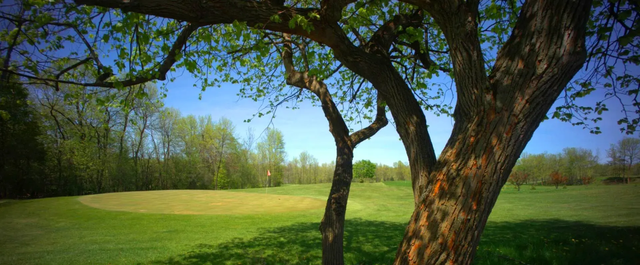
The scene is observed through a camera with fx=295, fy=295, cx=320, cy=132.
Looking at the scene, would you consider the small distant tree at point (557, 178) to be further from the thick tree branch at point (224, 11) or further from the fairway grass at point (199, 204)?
the thick tree branch at point (224, 11)

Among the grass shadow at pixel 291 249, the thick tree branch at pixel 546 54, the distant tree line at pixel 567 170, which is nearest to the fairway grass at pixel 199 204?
the grass shadow at pixel 291 249

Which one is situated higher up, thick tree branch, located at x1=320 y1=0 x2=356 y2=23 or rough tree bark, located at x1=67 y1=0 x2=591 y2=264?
thick tree branch, located at x1=320 y1=0 x2=356 y2=23

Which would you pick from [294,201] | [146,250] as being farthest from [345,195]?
[294,201]

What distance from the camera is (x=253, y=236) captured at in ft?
36.7

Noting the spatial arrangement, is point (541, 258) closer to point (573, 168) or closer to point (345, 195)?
point (345, 195)

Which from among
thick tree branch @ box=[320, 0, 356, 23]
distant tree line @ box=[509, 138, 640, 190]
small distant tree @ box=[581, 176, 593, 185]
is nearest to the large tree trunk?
thick tree branch @ box=[320, 0, 356, 23]

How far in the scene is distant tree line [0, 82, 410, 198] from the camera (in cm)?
2348

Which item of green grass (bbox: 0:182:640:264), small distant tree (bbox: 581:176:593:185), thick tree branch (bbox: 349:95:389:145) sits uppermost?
thick tree branch (bbox: 349:95:389:145)

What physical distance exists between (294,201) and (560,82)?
77.0ft

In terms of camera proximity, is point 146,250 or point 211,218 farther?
point 211,218

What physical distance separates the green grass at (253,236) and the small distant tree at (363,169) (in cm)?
4802

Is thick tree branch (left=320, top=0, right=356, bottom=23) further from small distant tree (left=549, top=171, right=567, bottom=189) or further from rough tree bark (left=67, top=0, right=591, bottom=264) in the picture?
small distant tree (left=549, top=171, right=567, bottom=189)

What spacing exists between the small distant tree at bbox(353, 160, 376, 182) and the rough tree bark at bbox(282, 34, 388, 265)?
6247 cm

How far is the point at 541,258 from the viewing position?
6.41m
